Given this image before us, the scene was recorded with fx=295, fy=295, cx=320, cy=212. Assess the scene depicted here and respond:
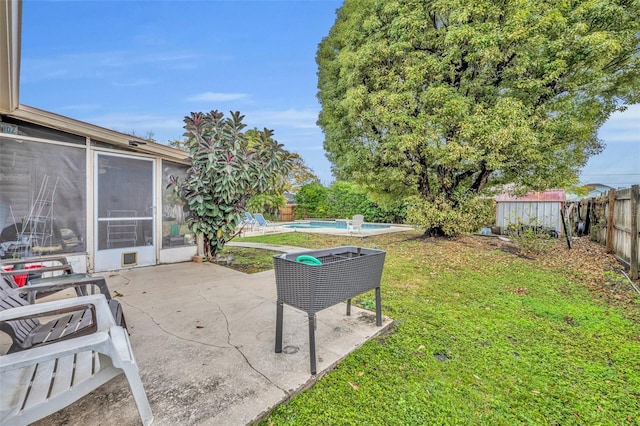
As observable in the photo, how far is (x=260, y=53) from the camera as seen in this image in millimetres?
13141

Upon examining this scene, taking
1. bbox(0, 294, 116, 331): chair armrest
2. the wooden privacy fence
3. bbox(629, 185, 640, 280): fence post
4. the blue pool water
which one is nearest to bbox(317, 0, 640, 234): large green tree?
the wooden privacy fence

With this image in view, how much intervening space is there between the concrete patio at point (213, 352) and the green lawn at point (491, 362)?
0.21 meters

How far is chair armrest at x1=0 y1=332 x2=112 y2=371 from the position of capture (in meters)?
1.30

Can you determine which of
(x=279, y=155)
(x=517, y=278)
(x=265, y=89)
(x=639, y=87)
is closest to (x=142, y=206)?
(x=279, y=155)

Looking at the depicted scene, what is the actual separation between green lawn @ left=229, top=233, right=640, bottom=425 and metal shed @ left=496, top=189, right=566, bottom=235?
25.0 ft

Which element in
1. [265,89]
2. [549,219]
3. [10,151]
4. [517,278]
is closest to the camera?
[10,151]

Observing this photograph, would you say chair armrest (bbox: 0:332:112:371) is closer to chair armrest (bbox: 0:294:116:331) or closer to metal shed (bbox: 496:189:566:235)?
chair armrest (bbox: 0:294:116:331)

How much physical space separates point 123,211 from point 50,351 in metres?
4.60

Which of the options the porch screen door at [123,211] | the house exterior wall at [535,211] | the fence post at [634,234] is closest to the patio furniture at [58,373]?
the porch screen door at [123,211]

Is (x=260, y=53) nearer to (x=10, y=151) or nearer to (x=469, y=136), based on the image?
(x=469, y=136)

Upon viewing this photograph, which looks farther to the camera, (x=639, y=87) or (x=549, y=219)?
(x=549, y=219)

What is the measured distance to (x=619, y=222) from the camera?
6.11 meters

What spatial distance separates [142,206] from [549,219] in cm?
1355

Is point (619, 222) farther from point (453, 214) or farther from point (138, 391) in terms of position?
point (138, 391)
